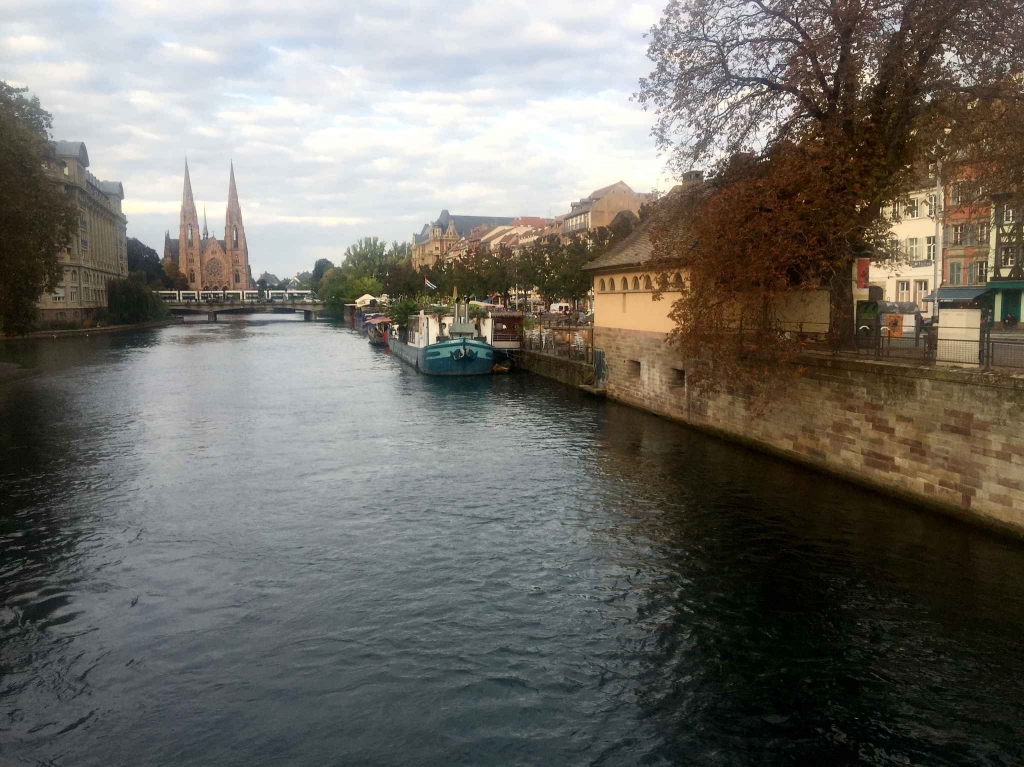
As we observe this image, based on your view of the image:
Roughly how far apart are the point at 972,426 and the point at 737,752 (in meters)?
8.25

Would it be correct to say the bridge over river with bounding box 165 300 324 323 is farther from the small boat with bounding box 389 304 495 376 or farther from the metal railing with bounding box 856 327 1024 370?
the metal railing with bounding box 856 327 1024 370

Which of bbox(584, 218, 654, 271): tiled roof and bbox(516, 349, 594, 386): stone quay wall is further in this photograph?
bbox(516, 349, 594, 386): stone quay wall

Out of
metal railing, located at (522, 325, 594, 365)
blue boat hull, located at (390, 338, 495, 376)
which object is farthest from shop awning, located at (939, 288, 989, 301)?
blue boat hull, located at (390, 338, 495, 376)

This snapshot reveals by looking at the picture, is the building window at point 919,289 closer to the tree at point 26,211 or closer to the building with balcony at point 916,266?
the building with balcony at point 916,266

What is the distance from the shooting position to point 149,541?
47.9 ft

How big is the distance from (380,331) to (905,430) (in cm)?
6173

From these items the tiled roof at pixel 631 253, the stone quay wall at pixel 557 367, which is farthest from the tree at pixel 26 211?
the stone quay wall at pixel 557 367

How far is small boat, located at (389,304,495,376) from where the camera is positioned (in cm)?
4331

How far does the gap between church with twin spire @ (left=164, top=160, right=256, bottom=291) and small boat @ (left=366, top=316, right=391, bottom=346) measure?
412ft

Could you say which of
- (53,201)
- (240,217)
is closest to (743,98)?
(53,201)

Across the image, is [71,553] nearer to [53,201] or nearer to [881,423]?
[881,423]

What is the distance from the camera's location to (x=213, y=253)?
7598 inches

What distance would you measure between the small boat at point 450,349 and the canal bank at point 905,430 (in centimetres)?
2103

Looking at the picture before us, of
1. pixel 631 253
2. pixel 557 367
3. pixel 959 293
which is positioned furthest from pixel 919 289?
pixel 631 253
